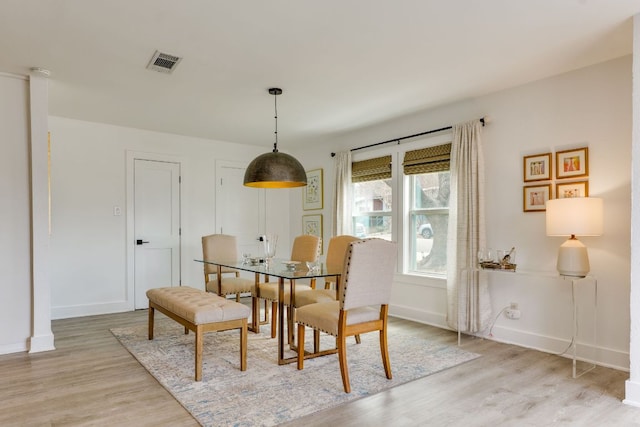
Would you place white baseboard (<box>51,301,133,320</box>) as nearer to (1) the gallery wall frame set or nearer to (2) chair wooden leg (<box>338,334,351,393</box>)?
(2) chair wooden leg (<box>338,334,351,393</box>)

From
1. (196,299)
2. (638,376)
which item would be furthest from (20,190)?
(638,376)

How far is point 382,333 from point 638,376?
160 cm

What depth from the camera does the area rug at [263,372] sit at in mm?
2418

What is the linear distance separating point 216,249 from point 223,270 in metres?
0.26

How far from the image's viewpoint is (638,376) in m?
2.52

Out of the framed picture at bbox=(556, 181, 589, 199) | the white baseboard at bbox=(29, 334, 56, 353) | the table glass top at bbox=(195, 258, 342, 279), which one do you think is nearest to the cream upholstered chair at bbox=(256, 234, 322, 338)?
the table glass top at bbox=(195, 258, 342, 279)

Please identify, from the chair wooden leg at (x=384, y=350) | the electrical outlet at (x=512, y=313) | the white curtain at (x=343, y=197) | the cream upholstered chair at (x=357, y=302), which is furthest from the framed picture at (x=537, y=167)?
the white curtain at (x=343, y=197)

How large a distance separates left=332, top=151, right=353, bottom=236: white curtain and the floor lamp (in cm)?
279

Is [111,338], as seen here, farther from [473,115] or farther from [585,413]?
[473,115]

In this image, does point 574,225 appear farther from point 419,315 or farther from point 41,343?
point 41,343

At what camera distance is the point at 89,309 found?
493cm

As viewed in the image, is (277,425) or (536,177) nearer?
(277,425)

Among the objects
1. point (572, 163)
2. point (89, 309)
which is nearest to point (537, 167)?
point (572, 163)

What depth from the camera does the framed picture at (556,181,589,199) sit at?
3297 millimetres
